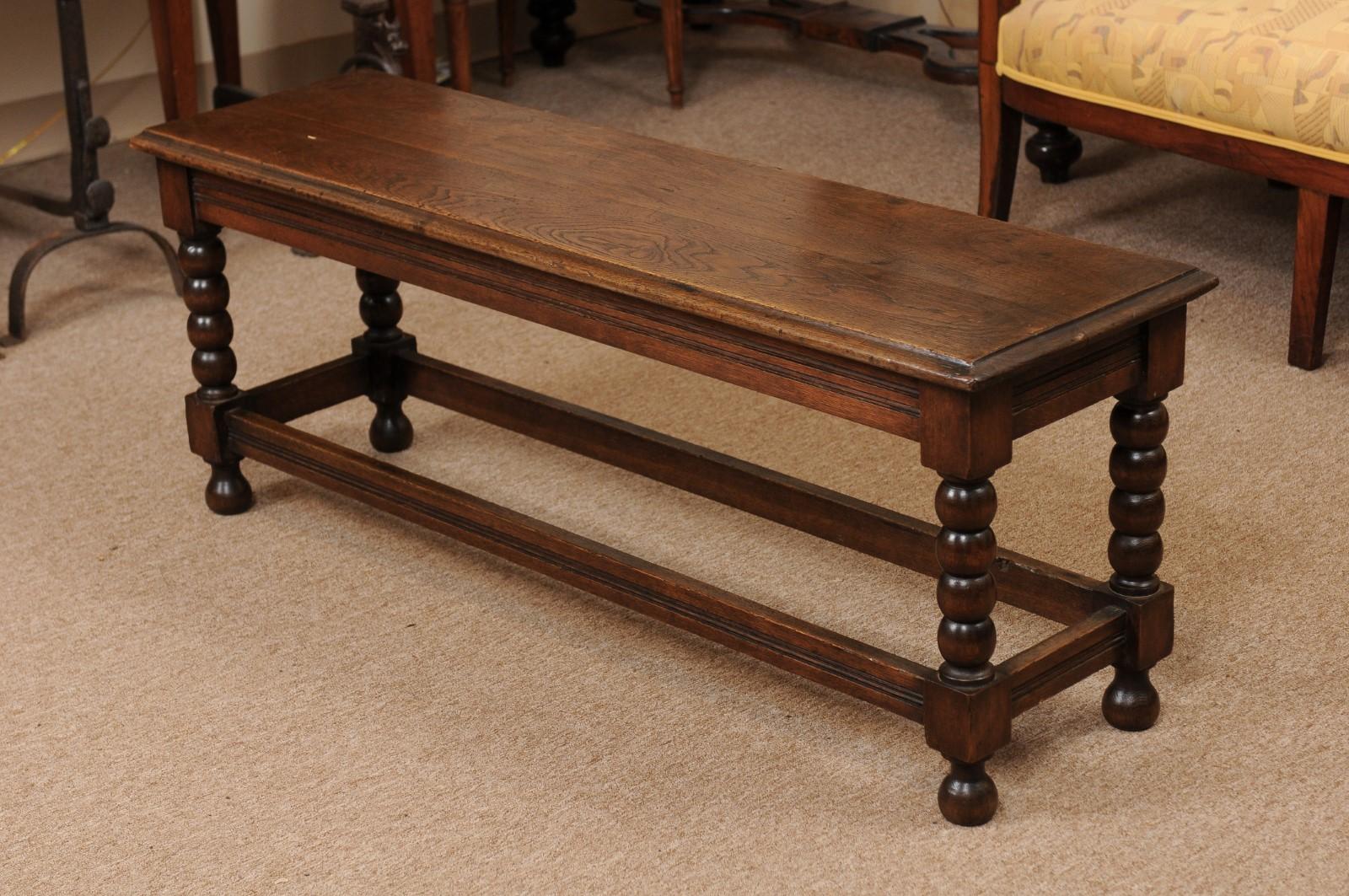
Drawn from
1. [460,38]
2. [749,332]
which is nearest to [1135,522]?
[749,332]

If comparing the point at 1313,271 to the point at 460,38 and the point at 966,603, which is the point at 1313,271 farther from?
the point at 460,38

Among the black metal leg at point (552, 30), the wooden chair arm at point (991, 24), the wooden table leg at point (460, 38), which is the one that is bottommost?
the black metal leg at point (552, 30)

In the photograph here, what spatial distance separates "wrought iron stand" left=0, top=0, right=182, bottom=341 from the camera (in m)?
3.12

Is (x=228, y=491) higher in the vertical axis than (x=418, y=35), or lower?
lower

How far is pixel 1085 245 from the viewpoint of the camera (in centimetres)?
192

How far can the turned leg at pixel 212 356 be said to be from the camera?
7.83ft

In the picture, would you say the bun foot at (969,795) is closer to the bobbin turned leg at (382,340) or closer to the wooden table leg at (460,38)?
the bobbin turned leg at (382,340)

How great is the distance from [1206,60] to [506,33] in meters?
2.04

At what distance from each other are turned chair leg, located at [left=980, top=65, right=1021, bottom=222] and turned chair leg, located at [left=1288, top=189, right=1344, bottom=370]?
0.66 m

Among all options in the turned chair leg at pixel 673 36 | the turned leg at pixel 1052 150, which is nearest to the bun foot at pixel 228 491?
the turned leg at pixel 1052 150

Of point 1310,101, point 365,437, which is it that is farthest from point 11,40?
point 1310,101

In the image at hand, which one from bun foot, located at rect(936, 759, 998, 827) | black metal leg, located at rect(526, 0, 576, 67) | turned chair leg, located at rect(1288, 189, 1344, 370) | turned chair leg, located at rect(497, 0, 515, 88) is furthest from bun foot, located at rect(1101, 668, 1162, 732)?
black metal leg, located at rect(526, 0, 576, 67)

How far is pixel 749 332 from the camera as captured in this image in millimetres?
1766

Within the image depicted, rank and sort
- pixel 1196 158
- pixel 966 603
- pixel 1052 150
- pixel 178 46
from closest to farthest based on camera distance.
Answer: pixel 966 603, pixel 1196 158, pixel 178 46, pixel 1052 150
